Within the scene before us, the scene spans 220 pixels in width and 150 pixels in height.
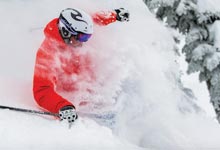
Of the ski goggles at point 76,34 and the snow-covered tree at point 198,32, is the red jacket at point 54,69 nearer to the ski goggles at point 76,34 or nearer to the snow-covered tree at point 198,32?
the ski goggles at point 76,34

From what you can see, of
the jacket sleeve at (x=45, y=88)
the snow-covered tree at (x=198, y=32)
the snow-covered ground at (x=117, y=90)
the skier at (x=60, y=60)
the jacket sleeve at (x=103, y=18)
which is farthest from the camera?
the snow-covered tree at (x=198, y=32)

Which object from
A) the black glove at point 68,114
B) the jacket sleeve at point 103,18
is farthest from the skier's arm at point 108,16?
the black glove at point 68,114

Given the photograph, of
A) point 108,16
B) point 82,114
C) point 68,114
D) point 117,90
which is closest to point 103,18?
point 108,16

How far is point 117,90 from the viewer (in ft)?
22.5

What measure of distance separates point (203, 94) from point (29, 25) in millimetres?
19369

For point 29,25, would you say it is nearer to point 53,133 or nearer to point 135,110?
point 135,110

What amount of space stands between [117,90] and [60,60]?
98 centimetres

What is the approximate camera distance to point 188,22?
10.2 metres

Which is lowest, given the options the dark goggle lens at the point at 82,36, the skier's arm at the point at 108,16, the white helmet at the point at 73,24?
the skier's arm at the point at 108,16

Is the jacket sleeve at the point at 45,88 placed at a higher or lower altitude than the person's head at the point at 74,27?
lower

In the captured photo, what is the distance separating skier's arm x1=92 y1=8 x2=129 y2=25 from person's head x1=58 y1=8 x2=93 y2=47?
108cm

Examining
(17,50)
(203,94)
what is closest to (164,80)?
(17,50)

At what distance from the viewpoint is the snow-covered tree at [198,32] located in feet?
32.8

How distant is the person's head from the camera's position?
20.1 ft
